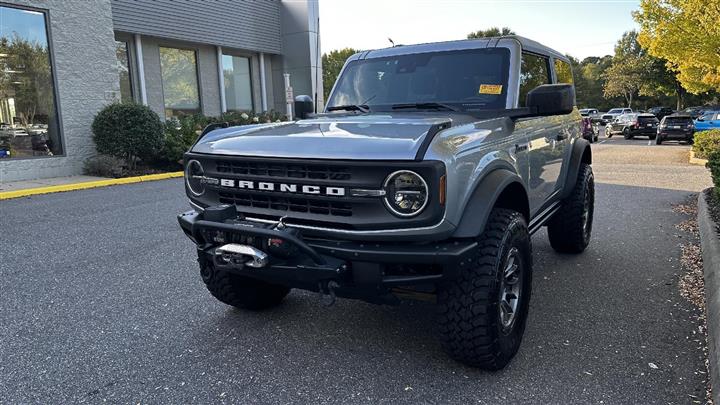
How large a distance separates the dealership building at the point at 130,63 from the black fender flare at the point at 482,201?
8579 mm

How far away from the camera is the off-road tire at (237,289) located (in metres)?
3.46

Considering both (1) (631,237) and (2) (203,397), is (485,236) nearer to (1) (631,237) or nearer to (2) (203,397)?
(2) (203,397)

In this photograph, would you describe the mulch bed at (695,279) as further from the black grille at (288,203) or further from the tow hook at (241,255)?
the tow hook at (241,255)

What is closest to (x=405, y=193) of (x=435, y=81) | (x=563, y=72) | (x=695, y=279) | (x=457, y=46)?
(x=435, y=81)

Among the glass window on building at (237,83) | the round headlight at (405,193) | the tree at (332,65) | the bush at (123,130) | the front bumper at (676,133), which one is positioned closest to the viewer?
the round headlight at (405,193)

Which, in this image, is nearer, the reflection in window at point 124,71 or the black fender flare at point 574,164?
the black fender flare at point 574,164

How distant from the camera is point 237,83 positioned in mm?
18703

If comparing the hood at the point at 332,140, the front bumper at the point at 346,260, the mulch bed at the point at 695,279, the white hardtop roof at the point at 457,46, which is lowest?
the mulch bed at the point at 695,279

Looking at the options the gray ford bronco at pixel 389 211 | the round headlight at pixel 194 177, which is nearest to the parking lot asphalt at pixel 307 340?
the gray ford bronco at pixel 389 211

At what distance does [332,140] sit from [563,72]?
141 inches

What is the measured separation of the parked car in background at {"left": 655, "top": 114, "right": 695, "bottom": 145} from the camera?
832 inches

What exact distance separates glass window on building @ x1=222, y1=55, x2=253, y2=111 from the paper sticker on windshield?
51.5 feet

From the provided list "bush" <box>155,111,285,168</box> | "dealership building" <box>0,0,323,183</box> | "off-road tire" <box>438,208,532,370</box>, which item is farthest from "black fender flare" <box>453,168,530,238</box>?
"bush" <box>155,111,285,168</box>

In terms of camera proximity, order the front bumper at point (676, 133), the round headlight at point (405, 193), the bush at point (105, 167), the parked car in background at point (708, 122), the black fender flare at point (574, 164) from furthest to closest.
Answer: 1. the parked car in background at point (708, 122)
2. the front bumper at point (676, 133)
3. the bush at point (105, 167)
4. the black fender flare at point (574, 164)
5. the round headlight at point (405, 193)
